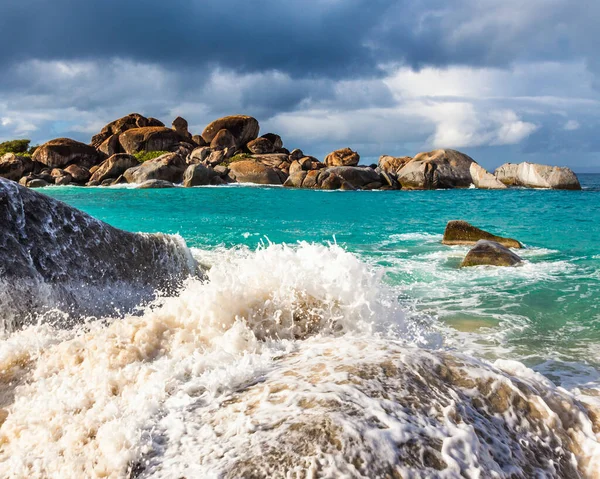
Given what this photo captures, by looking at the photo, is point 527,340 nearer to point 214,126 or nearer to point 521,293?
point 521,293

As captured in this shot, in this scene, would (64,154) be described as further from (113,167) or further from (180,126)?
(180,126)

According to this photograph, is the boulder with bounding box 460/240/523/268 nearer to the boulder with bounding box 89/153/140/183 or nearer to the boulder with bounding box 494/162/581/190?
the boulder with bounding box 494/162/581/190

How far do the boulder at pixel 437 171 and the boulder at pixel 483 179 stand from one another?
1.25 feet

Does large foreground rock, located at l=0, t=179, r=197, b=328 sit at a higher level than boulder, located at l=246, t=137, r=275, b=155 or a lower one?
lower

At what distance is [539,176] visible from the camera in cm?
4419

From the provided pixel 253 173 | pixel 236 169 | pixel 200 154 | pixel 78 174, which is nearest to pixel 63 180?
pixel 78 174

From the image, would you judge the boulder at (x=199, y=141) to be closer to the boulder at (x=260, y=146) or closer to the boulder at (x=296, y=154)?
the boulder at (x=260, y=146)

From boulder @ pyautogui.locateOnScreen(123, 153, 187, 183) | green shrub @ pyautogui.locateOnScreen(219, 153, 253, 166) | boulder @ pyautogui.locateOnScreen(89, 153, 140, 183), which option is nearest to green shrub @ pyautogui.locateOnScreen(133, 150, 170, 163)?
boulder @ pyautogui.locateOnScreen(89, 153, 140, 183)

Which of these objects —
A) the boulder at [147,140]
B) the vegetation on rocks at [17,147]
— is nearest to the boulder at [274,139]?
the boulder at [147,140]

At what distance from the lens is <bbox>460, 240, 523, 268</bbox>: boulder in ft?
35.7

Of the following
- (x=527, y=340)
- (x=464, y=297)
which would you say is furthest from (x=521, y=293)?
(x=527, y=340)

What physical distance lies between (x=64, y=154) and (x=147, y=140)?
896 cm

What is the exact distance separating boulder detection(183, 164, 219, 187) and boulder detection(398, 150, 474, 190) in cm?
1756

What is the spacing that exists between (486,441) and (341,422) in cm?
85
